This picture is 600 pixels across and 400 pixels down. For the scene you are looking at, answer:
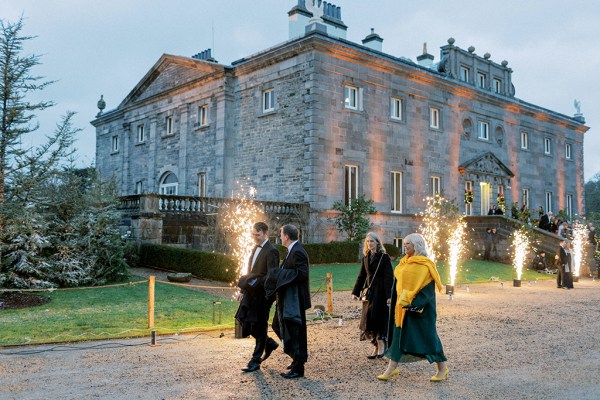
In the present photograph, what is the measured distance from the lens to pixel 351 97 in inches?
1059

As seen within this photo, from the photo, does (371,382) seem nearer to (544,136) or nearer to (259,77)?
(259,77)

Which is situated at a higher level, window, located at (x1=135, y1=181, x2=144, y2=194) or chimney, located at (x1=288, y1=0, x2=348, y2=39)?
chimney, located at (x1=288, y1=0, x2=348, y2=39)

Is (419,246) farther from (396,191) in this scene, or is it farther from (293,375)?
(396,191)

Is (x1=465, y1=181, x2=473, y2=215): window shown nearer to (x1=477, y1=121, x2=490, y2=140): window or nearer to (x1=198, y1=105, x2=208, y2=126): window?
(x1=477, y1=121, x2=490, y2=140): window

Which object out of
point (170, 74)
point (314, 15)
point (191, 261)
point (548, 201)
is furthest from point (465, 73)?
point (191, 261)

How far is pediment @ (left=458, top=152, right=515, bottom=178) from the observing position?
3222 cm

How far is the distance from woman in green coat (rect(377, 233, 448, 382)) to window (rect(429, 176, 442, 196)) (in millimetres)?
23994

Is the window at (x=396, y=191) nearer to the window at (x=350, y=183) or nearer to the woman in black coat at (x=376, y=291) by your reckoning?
the window at (x=350, y=183)

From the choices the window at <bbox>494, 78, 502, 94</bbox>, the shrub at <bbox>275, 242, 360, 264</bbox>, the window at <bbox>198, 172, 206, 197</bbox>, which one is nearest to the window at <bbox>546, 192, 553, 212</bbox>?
the window at <bbox>494, 78, 502, 94</bbox>

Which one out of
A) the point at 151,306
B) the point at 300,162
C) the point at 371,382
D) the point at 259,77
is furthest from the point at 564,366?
the point at 259,77

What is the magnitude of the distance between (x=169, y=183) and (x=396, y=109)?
14.9m

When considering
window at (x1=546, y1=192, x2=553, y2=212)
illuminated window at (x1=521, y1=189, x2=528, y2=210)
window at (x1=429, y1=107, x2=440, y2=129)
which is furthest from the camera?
window at (x1=546, y1=192, x2=553, y2=212)

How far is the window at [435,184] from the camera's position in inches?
1194

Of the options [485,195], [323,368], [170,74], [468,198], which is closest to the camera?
[323,368]
